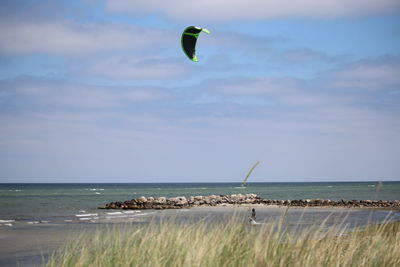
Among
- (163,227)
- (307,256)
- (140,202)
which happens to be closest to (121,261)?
(163,227)

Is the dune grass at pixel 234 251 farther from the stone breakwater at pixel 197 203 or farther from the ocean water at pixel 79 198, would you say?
the stone breakwater at pixel 197 203

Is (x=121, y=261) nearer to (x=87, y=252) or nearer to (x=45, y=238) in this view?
(x=87, y=252)

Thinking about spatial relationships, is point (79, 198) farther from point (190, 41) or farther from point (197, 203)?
point (190, 41)

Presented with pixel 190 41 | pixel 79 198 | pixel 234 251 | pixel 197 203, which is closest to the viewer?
pixel 234 251

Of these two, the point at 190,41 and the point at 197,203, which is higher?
the point at 190,41

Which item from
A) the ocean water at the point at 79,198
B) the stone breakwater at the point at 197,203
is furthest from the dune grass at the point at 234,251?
the stone breakwater at the point at 197,203

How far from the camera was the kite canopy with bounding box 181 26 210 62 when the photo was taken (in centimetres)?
1209

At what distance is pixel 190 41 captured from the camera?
1223 centimetres

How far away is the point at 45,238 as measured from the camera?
67.8 ft

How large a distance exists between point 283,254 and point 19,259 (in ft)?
30.9

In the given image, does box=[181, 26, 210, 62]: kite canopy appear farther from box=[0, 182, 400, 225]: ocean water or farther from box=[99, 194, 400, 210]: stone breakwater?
box=[99, 194, 400, 210]: stone breakwater

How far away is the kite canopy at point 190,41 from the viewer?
39.7ft

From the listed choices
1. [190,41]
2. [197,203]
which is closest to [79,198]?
[197,203]

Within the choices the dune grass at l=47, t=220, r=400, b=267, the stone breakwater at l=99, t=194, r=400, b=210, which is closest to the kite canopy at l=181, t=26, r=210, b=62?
the dune grass at l=47, t=220, r=400, b=267
